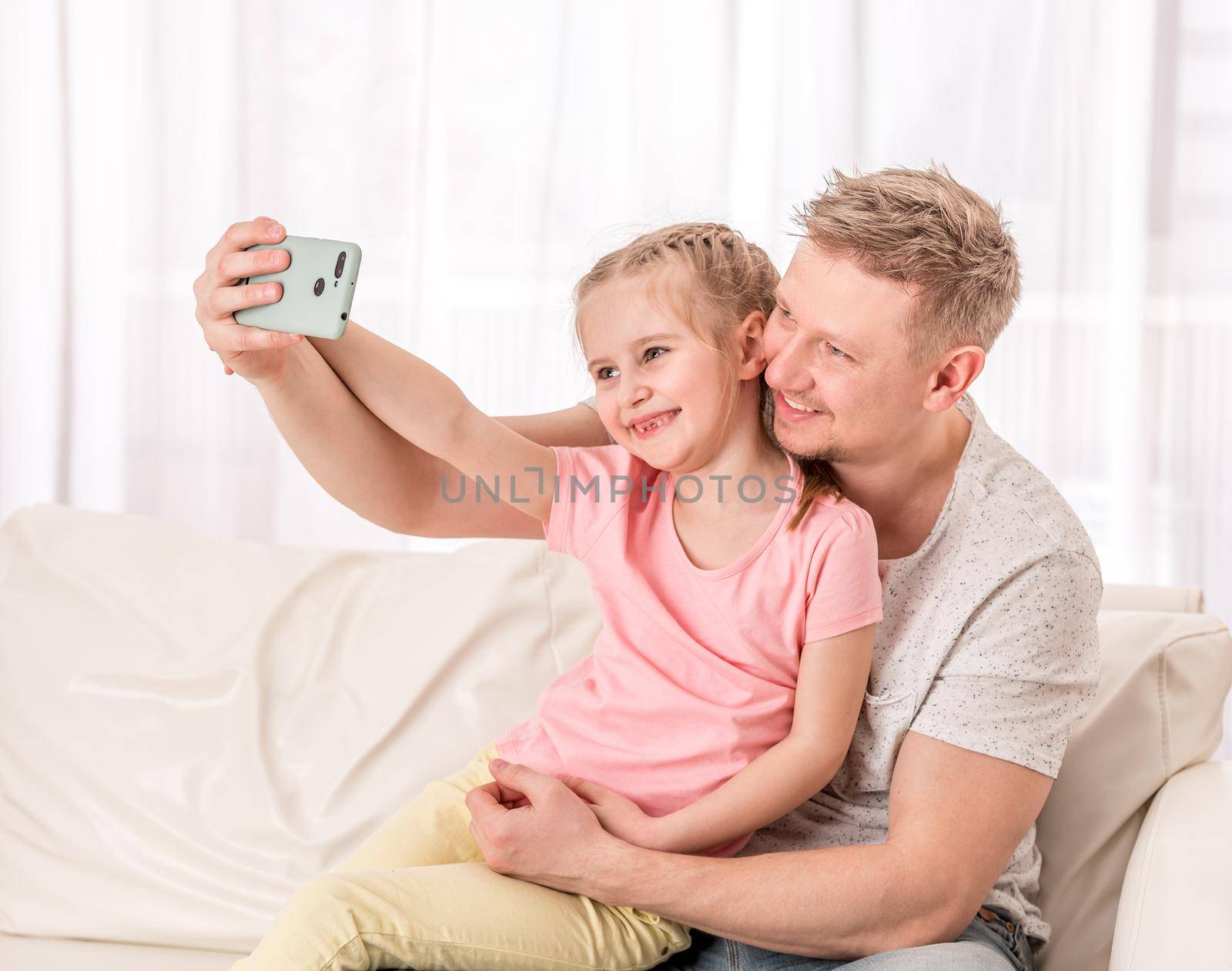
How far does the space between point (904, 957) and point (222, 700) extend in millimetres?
1040

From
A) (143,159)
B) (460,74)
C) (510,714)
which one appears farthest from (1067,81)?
(143,159)

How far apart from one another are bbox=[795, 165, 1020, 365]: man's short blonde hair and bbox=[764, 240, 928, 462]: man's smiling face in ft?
0.05

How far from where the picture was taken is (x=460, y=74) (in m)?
3.26

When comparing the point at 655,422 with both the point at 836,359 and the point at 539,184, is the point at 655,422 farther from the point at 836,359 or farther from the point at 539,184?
the point at 539,184

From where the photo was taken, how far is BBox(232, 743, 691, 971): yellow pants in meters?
1.09

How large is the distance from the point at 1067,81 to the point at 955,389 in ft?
6.92

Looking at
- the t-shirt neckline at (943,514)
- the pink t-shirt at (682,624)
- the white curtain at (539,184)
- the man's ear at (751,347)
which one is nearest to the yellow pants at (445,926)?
the pink t-shirt at (682,624)

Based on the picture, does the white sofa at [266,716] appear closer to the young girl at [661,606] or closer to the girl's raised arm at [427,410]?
the young girl at [661,606]

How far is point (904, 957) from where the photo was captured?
3.88 ft

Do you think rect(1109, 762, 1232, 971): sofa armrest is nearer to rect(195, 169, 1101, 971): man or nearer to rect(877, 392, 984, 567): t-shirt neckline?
rect(195, 169, 1101, 971): man

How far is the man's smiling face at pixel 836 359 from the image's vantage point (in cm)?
129

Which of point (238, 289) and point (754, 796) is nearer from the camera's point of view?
point (238, 289)

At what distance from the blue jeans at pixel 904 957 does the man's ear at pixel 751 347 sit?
0.63m

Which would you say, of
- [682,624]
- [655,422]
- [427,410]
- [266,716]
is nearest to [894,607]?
[682,624]
